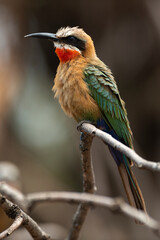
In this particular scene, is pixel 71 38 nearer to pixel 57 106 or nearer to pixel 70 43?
pixel 70 43

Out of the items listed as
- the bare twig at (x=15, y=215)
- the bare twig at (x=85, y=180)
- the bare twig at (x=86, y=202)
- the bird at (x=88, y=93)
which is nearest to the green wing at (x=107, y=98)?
the bird at (x=88, y=93)

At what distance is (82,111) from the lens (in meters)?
2.94

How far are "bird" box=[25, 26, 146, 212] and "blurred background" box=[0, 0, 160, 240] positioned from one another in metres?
1.96

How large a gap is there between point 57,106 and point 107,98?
301 centimetres

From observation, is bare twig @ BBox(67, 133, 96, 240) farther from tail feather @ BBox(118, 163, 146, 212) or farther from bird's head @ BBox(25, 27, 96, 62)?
bird's head @ BBox(25, 27, 96, 62)

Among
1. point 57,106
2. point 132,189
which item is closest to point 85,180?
point 132,189

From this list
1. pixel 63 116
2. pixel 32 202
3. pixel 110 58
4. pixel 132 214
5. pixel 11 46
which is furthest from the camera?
pixel 63 116

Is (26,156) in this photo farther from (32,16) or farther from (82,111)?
(82,111)

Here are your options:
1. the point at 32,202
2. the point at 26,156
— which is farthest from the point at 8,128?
the point at 32,202

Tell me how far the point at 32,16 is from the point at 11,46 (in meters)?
0.75

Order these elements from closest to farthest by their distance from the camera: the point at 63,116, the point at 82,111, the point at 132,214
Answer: the point at 132,214, the point at 82,111, the point at 63,116

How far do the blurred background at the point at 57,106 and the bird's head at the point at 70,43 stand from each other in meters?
1.88

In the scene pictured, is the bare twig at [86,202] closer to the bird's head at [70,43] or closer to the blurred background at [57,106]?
the bird's head at [70,43]

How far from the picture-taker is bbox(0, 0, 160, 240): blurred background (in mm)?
5094
